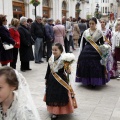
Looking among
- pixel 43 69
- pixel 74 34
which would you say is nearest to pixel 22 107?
pixel 43 69

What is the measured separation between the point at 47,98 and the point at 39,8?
709 inches

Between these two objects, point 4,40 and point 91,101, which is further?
point 4,40

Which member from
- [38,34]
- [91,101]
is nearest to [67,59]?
[91,101]

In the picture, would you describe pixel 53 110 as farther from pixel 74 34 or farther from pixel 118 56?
pixel 74 34

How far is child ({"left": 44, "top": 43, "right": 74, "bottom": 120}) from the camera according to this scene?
164 inches

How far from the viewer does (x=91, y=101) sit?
521 cm

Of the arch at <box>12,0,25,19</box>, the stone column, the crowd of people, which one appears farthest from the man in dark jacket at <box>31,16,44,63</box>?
the arch at <box>12,0,25,19</box>

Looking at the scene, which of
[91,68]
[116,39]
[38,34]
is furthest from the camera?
[38,34]

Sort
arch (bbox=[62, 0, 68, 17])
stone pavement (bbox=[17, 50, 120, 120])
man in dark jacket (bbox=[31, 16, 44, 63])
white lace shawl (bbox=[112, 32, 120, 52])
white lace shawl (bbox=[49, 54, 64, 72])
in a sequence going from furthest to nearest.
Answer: arch (bbox=[62, 0, 68, 17]) < man in dark jacket (bbox=[31, 16, 44, 63]) < white lace shawl (bbox=[112, 32, 120, 52]) < stone pavement (bbox=[17, 50, 120, 120]) < white lace shawl (bbox=[49, 54, 64, 72])

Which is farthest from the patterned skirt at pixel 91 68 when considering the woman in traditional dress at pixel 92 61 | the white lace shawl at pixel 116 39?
the white lace shawl at pixel 116 39

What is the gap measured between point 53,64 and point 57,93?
463 millimetres

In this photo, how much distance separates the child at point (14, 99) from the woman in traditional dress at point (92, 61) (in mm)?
3975

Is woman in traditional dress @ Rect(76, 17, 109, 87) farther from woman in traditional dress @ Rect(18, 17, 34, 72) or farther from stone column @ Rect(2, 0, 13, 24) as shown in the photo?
stone column @ Rect(2, 0, 13, 24)

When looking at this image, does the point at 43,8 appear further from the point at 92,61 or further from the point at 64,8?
the point at 92,61
